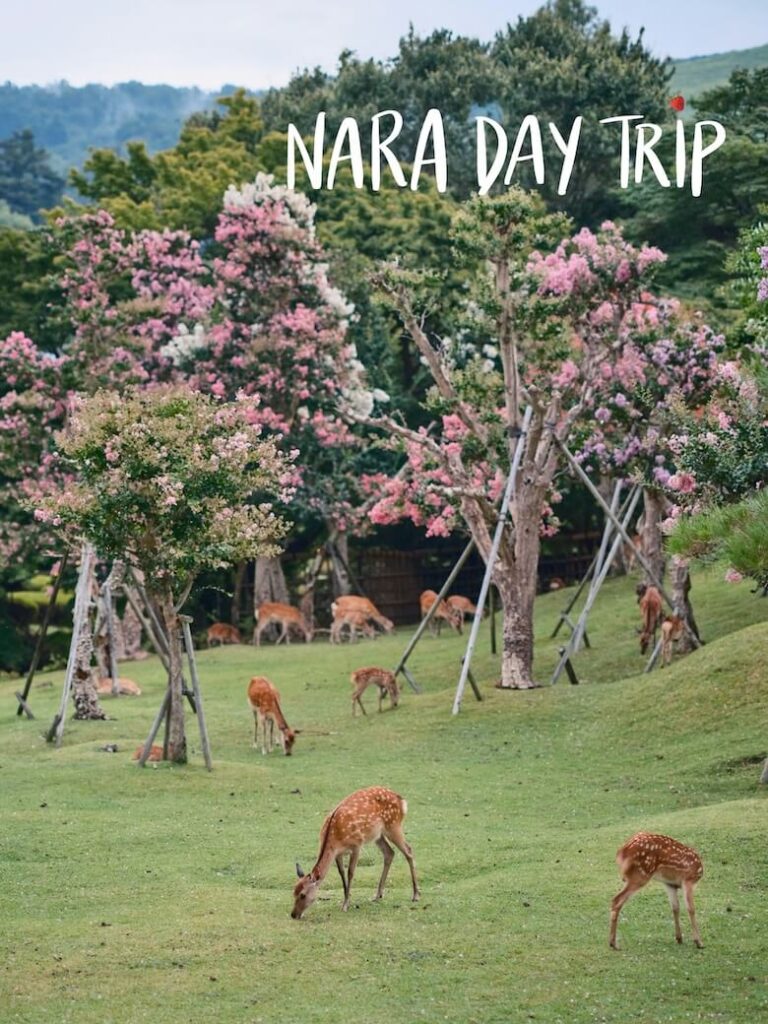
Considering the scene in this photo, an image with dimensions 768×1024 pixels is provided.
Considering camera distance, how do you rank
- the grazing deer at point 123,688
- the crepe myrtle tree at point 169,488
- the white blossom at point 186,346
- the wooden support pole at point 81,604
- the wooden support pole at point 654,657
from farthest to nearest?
the white blossom at point 186,346
the grazing deer at point 123,688
the wooden support pole at point 654,657
the wooden support pole at point 81,604
the crepe myrtle tree at point 169,488

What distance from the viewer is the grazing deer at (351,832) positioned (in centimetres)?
1379

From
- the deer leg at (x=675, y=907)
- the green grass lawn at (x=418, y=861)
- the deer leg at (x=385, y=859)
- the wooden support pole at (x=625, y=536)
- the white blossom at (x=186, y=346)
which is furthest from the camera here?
the white blossom at (x=186, y=346)

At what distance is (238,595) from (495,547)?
18891 millimetres

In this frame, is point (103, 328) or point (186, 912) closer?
point (186, 912)

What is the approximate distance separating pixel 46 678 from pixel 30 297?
13963mm

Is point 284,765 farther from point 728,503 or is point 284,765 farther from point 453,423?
point 453,423

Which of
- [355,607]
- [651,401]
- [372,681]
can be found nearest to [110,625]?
[372,681]

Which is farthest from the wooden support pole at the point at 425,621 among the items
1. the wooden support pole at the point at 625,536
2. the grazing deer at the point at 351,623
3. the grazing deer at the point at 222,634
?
the grazing deer at the point at 222,634

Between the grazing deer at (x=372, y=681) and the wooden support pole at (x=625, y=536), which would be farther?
the wooden support pole at (x=625, y=536)

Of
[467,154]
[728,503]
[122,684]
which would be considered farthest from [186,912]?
[467,154]

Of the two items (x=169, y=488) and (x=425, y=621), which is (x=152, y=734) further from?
(x=425, y=621)

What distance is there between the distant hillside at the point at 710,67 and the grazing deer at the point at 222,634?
81214mm

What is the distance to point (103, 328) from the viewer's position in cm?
4003

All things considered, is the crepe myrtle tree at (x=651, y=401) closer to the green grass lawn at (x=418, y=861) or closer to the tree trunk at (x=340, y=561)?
the green grass lawn at (x=418, y=861)
